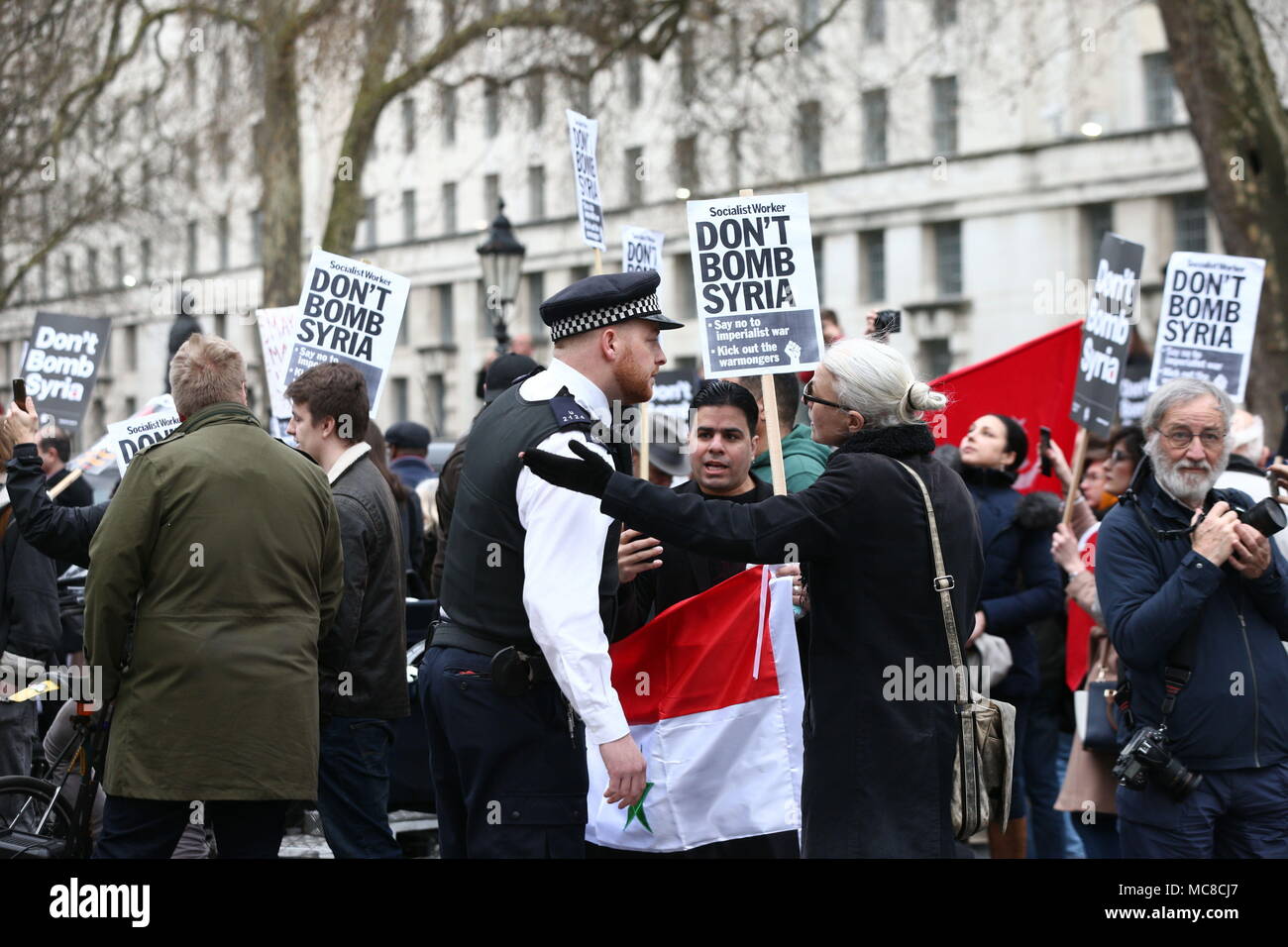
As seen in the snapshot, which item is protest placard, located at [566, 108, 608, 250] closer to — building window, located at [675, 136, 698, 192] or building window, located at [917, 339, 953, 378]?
building window, located at [675, 136, 698, 192]

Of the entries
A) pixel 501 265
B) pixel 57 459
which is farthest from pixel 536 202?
pixel 57 459

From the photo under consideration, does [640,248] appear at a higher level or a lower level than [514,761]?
higher

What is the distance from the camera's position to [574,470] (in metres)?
4.07

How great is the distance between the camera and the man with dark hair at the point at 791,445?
20.0 ft

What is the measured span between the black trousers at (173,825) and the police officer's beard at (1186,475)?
8.94 ft

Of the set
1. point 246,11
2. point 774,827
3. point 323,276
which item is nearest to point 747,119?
point 246,11

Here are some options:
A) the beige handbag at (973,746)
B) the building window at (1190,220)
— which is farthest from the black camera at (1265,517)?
the building window at (1190,220)

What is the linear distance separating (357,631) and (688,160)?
1597cm

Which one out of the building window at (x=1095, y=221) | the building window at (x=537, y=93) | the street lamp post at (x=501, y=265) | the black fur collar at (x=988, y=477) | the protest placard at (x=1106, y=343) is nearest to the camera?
the black fur collar at (x=988, y=477)

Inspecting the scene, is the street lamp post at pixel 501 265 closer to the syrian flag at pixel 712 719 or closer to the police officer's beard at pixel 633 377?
the syrian flag at pixel 712 719

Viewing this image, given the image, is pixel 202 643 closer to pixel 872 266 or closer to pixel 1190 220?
pixel 1190 220

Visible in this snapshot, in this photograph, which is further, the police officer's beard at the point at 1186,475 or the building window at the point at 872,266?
the building window at the point at 872,266

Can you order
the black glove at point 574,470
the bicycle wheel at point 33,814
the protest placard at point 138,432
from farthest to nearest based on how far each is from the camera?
the protest placard at point 138,432 < the bicycle wheel at point 33,814 < the black glove at point 574,470
